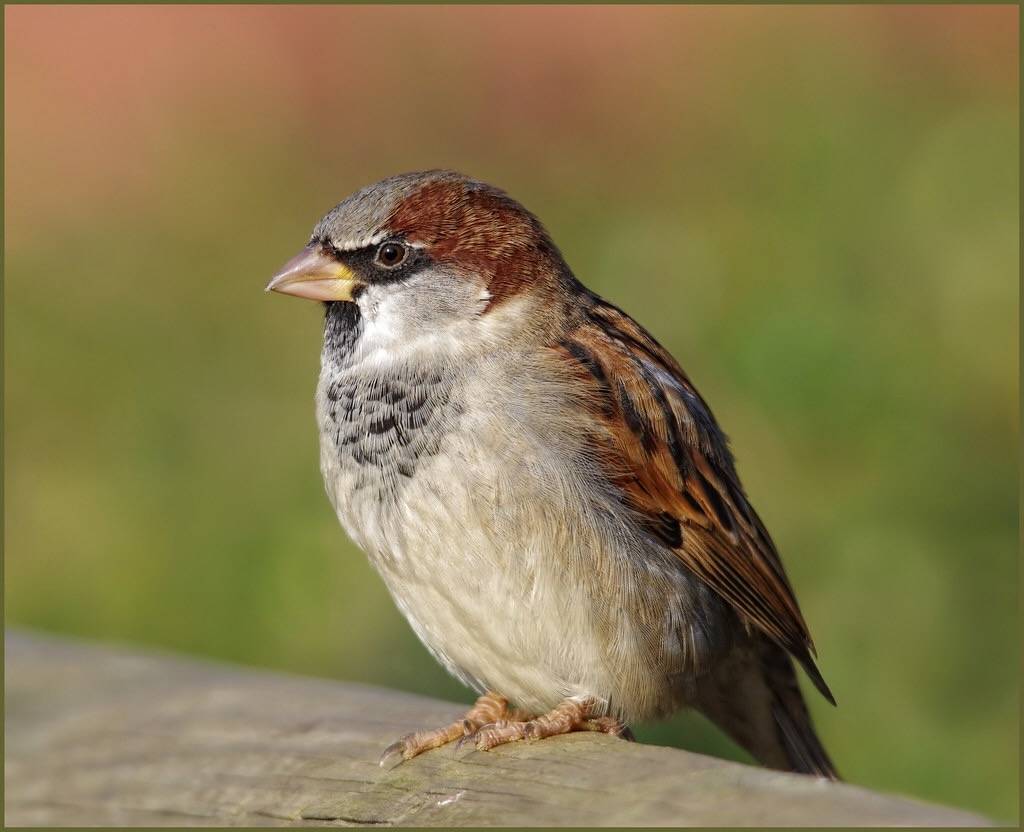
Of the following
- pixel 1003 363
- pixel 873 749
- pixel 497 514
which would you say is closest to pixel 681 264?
pixel 1003 363

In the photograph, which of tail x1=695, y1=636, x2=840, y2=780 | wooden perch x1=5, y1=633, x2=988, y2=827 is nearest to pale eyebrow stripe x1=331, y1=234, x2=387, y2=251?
wooden perch x1=5, y1=633, x2=988, y2=827

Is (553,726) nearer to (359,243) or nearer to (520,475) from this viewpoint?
(520,475)

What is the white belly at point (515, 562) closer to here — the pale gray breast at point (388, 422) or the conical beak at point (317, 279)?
the pale gray breast at point (388, 422)

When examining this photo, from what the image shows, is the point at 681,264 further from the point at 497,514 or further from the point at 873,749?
the point at 497,514

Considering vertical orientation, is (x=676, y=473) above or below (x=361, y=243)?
below

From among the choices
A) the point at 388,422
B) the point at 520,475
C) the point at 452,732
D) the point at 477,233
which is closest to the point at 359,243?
the point at 477,233

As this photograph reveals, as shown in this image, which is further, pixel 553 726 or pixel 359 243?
pixel 359 243

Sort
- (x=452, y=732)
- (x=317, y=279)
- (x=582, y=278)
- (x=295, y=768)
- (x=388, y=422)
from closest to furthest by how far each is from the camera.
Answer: (x=295, y=768), (x=452, y=732), (x=388, y=422), (x=317, y=279), (x=582, y=278)
